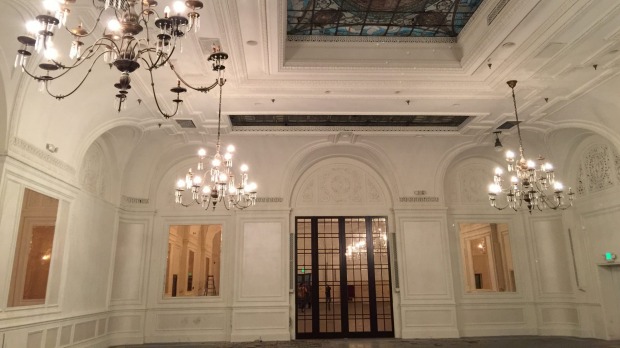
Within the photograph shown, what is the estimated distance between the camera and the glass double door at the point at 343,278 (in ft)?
33.3

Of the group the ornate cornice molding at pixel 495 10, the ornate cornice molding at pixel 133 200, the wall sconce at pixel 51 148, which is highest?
the ornate cornice molding at pixel 495 10

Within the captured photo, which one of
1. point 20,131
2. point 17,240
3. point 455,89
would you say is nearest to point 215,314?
point 17,240

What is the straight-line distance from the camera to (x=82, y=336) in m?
8.05

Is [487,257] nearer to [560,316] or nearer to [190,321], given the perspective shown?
[560,316]

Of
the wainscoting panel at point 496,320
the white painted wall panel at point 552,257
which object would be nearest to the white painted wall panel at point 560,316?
the wainscoting panel at point 496,320

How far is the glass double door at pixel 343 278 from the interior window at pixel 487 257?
2.26 m

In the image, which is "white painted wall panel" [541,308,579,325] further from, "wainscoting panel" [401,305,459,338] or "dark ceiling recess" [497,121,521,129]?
"dark ceiling recess" [497,121,521,129]

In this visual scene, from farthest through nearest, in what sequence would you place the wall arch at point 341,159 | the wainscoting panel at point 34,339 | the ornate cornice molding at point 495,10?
the wall arch at point 341,159 < the wainscoting panel at point 34,339 < the ornate cornice molding at point 495,10

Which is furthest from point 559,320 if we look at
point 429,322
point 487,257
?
point 429,322

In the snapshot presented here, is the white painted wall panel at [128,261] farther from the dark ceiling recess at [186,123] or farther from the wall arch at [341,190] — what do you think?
the wall arch at [341,190]

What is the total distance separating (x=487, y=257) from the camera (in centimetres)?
1163

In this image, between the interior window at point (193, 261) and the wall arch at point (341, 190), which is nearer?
the interior window at point (193, 261)

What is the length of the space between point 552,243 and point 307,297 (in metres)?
6.00

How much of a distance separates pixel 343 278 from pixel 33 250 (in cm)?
645
